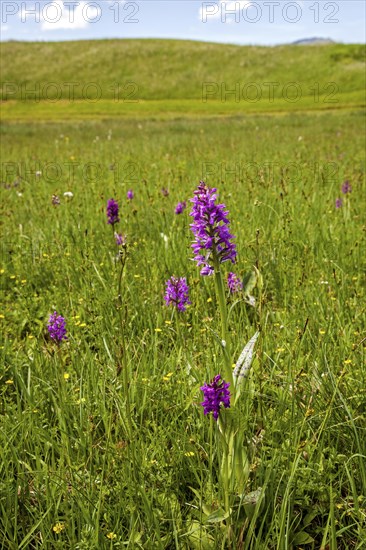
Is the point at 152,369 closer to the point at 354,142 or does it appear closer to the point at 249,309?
the point at 249,309

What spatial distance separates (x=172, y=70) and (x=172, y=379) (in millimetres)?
52771

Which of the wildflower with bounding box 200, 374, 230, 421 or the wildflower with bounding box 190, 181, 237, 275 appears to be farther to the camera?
the wildflower with bounding box 190, 181, 237, 275

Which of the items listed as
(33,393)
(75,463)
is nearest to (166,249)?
(33,393)

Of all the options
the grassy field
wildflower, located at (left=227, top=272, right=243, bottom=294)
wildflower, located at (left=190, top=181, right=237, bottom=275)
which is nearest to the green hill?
the grassy field

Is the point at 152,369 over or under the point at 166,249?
under

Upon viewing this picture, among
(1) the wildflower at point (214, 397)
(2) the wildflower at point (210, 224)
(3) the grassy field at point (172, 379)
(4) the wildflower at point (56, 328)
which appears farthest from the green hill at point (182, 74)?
(1) the wildflower at point (214, 397)

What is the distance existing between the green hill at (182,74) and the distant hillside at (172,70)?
0.29 feet

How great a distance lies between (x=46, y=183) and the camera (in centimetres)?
773

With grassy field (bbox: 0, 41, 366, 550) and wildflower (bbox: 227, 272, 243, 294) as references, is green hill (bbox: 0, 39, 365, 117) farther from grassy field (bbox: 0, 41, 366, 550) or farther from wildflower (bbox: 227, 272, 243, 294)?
wildflower (bbox: 227, 272, 243, 294)

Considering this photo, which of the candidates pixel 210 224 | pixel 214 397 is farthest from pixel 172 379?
pixel 210 224

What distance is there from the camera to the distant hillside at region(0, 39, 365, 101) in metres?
45.8

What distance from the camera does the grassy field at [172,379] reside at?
171cm

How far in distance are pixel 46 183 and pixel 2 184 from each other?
0.71 metres

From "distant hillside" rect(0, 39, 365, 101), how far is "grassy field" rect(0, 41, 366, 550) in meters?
42.0
